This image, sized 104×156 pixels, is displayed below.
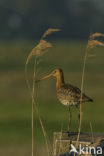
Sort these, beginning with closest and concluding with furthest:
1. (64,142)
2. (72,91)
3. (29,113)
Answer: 1. (64,142)
2. (72,91)
3. (29,113)

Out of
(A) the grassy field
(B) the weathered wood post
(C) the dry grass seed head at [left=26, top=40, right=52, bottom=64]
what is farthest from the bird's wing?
(A) the grassy field

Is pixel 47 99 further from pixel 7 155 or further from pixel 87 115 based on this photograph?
pixel 7 155

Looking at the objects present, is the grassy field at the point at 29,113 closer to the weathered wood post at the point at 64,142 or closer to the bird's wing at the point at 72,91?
the bird's wing at the point at 72,91

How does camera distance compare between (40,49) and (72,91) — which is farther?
(72,91)

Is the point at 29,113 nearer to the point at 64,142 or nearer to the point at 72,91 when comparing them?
the point at 72,91

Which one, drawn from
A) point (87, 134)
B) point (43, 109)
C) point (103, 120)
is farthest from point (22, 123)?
point (87, 134)

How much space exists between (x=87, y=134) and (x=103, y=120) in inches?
633

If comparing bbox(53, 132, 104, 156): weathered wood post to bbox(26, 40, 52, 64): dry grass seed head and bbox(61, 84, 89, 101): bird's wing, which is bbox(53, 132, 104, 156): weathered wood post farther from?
bbox(61, 84, 89, 101): bird's wing

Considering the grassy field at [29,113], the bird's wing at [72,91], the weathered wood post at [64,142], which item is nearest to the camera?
the weathered wood post at [64,142]

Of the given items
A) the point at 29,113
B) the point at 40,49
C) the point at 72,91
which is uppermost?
the point at 40,49

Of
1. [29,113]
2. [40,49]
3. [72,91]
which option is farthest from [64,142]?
[29,113]

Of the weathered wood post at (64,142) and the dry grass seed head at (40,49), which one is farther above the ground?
the dry grass seed head at (40,49)

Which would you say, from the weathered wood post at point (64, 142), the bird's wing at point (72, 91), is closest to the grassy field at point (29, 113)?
the bird's wing at point (72, 91)

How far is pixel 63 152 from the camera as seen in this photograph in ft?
17.4
